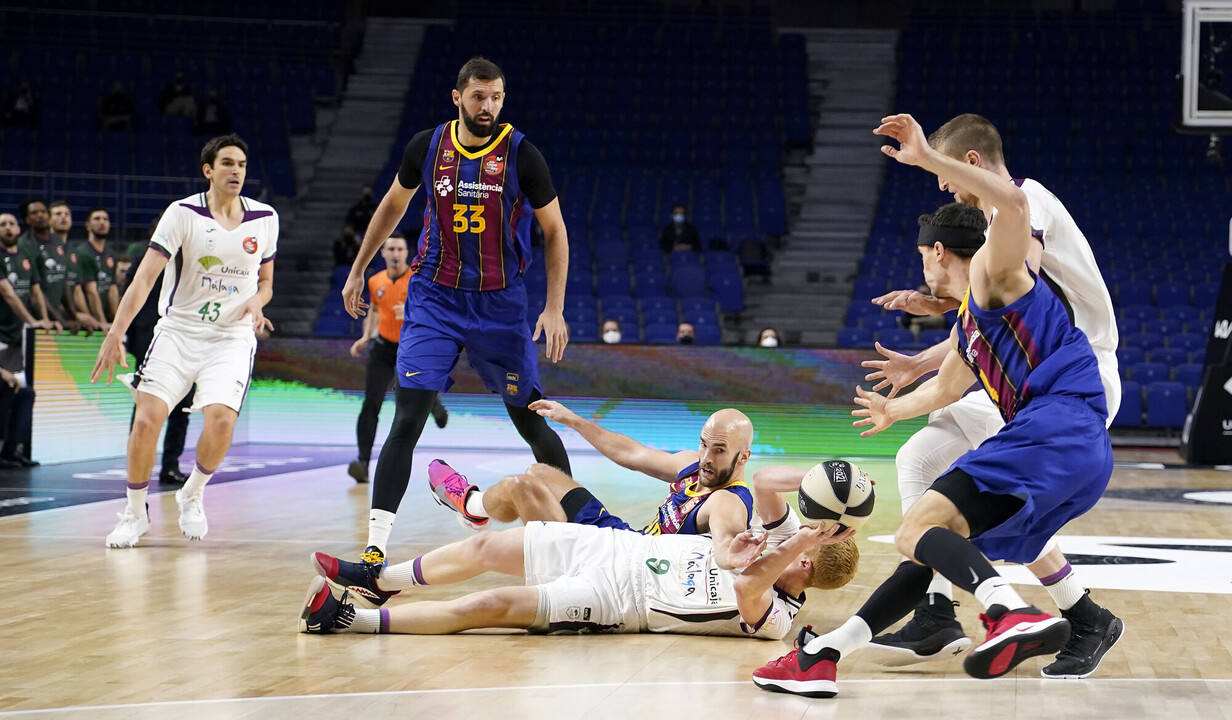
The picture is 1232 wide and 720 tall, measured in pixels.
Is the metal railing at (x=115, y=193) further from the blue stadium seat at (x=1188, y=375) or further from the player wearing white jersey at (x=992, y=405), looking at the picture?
the player wearing white jersey at (x=992, y=405)

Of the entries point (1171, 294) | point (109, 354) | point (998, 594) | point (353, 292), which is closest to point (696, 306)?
point (1171, 294)

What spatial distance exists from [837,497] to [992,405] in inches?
41.2

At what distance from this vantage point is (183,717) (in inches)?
126

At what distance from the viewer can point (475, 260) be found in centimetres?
528

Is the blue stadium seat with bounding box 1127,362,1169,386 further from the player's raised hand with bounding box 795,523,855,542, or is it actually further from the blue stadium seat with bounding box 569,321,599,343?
the player's raised hand with bounding box 795,523,855,542

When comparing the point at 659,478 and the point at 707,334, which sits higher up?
the point at 707,334

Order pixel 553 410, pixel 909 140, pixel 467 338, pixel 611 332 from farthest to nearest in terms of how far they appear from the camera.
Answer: pixel 611 332, pixel 467 338, pixel 553 410, pixel 909 140

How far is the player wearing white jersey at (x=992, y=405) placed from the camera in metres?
3.87

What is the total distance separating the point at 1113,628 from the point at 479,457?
9193 millimetres

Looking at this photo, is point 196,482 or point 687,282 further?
point 687,282

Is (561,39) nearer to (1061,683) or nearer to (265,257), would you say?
(265,257)

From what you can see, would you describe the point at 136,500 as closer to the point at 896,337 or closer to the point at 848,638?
the point at 848,638

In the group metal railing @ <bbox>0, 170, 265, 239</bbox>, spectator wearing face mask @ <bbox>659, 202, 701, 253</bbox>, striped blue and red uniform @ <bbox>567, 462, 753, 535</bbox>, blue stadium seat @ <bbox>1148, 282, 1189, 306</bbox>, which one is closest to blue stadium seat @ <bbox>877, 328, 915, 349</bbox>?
spectator wearing face mask @ <bbox>659, 202, 701, 253</bbox>

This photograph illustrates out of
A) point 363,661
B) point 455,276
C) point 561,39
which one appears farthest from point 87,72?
point 363,661
